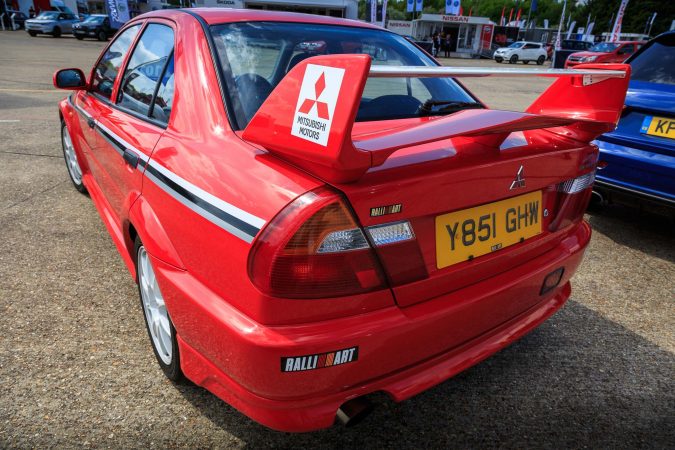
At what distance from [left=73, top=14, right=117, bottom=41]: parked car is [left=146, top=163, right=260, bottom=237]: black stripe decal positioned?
29513mm

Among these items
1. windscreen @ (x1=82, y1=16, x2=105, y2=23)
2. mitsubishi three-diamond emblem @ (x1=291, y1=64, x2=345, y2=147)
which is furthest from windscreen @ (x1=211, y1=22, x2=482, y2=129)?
windscreen @ (x1=82, y1=16, x2=105, y2=23)

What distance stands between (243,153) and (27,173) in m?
4.14

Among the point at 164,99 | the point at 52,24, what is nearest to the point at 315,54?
the point at 164,99

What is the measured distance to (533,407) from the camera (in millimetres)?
1951

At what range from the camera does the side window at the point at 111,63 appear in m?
2.64

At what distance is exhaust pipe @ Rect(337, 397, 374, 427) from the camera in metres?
1.37

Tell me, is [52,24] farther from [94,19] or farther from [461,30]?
[461,30]

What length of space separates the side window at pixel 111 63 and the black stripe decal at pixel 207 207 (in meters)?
1.28

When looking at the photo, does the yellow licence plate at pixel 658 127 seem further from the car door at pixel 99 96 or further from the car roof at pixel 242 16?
the car door at pixel 99 96

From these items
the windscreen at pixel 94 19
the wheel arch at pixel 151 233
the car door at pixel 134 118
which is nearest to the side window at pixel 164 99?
the car door at pixel 134 118

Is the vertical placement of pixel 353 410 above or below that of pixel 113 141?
below

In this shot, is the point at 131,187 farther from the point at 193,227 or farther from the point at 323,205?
the point at 323,205

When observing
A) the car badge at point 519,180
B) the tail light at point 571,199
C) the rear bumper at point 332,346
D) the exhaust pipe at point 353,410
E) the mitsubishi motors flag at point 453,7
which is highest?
the mitsubishi motors flag at point 453,7

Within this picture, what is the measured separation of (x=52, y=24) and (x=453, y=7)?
3169 cm
